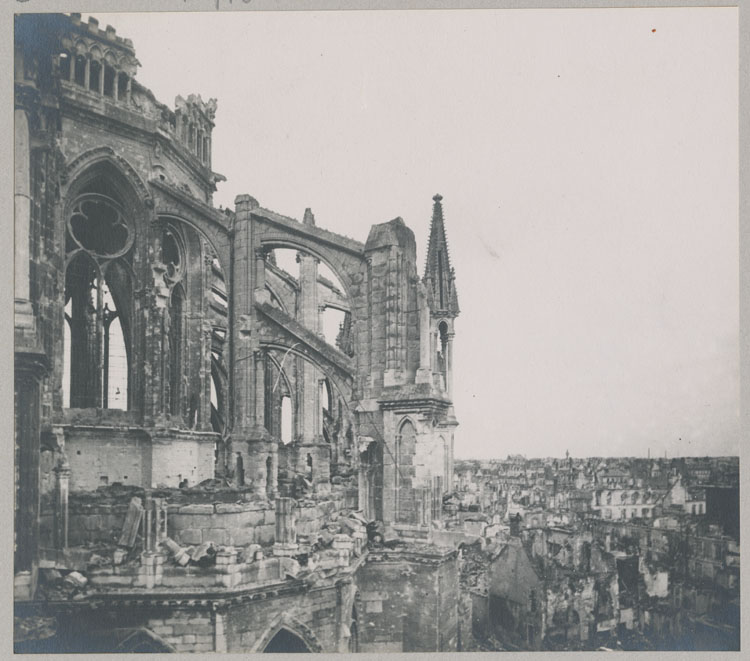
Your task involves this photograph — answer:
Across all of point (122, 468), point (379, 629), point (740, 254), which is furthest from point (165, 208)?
point (740, 254)

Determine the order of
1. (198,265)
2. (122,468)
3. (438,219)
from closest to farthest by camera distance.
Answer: (122,468) < (198,265) < (438,219)

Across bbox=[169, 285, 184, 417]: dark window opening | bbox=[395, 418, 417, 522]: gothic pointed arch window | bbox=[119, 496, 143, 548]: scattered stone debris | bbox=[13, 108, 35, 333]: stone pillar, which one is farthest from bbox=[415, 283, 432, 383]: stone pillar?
bbox=[13, 108, 35, 333]: stone pillar

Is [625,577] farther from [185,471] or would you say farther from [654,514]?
[185,471]

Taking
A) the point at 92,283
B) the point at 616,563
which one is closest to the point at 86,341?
the point at 92,283

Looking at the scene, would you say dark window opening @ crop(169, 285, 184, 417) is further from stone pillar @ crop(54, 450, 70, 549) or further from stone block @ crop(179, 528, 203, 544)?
stone block @ crop(179, 528, 203, 544)

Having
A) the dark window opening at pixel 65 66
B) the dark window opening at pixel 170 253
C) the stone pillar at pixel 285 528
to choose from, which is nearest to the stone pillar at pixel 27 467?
the stone pillar at pixel 285 528

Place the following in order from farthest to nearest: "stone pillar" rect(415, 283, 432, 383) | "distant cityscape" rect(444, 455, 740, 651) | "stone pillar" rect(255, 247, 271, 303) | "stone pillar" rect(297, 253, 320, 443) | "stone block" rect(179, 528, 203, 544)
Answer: "stone pillar" rect(297, 253, 320, 443), "stone pillar" rect(255, 247, 271, 303), "stone pillar" rect(415, 283, 432, 383), "stone block" rect(179, 528, 203, 544), "distant cityscape" rect(444, 455, 740, 651)

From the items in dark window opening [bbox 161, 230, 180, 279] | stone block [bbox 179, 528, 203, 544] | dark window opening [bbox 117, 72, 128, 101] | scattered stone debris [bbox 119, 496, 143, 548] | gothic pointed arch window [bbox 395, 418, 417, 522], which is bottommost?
stone block [bbox 179, 528, 203, 544]
